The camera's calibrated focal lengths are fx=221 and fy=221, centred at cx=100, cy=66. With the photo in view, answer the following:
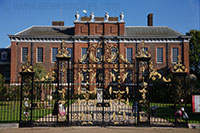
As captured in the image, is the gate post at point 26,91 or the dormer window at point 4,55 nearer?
the gate post at point 26,91

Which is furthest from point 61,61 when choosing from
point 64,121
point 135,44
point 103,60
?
point 135,44

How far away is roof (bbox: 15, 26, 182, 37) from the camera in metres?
32.3

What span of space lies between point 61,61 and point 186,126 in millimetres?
6373

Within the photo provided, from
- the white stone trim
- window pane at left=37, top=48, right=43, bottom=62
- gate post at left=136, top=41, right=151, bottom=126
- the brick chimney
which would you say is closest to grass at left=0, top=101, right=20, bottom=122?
gate post at left=136, top=41, right=151, bottom=126

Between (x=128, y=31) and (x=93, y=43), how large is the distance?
6.19m

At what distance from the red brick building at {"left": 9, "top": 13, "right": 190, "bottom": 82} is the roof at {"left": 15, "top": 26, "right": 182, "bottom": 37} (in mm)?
197

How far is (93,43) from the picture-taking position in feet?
101

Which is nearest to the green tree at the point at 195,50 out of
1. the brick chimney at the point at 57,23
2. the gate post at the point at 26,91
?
the brick chimney at the point at 57,23

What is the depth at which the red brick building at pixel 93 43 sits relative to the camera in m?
31.1

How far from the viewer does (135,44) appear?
1238 inches

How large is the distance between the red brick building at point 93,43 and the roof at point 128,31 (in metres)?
0.20

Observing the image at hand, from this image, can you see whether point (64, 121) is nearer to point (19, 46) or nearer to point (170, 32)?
point (19, 46)

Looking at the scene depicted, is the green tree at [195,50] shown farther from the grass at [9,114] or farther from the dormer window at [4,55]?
the grass at [9,114]

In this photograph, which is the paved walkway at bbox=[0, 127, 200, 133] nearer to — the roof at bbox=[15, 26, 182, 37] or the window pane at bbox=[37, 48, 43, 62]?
the window pane at bbox=[37, 48, 43, 62]
